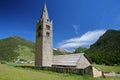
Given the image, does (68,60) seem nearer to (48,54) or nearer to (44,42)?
(48,54)

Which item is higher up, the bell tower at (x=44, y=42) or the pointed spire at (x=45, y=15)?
the pointed spire at (x=45, y=15)

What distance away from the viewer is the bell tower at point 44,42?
48.4 m

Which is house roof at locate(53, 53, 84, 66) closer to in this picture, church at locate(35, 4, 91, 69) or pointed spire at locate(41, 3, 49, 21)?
church at locate(35, 4, 91, 69)

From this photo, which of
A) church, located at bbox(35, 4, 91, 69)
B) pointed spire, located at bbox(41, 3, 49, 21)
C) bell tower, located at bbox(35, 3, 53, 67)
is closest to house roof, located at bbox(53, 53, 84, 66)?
church, located at bbox(35, 4, 91, 69)

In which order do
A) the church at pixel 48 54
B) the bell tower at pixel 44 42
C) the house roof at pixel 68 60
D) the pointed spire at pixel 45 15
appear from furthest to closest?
the pointed spire at pixel 45 15, the bell tower at pixel 44 42, the church at pixel 48 54, the house roof at pixel 68 60

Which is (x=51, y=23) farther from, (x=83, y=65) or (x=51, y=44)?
(x=83, y=65)

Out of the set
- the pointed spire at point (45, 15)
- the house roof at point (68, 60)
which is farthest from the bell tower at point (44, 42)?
the house roof at point (68, 60)

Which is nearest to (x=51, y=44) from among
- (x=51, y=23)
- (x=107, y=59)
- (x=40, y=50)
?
(x=40, y=50)

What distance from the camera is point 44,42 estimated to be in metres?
49.7

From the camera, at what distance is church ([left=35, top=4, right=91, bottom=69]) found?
44688 mm

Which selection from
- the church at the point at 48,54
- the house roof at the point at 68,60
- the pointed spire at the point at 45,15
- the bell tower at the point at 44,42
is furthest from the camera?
the pointed spire at the point at 45,15

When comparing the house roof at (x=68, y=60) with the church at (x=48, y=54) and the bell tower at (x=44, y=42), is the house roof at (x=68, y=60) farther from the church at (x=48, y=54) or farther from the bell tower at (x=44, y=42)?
the bell tower at (x=44, y=42)

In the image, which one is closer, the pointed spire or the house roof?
the house roof

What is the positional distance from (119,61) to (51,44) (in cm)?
4799
